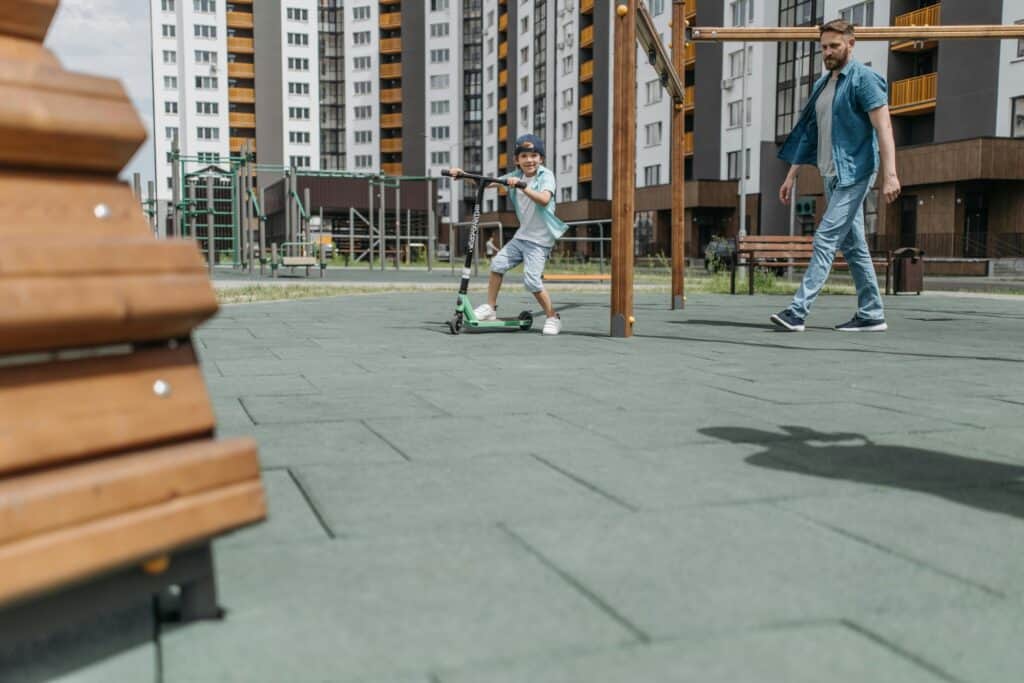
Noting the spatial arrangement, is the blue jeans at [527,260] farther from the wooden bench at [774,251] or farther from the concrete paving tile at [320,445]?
the wooden bench at [774,251]

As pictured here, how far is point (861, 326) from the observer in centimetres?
867

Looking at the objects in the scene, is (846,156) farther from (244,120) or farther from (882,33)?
(244,120)

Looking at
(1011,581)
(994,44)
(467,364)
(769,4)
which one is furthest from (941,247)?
(1011,581)

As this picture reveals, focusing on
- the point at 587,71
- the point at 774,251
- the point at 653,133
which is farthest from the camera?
the point at 587,71

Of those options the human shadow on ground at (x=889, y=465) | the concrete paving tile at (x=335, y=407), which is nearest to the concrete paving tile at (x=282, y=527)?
the concrete paving tile at (x=335, y=407)

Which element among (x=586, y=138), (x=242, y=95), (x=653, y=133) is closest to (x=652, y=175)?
(x=653, y=133)

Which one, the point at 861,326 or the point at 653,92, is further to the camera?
the point at 653,92

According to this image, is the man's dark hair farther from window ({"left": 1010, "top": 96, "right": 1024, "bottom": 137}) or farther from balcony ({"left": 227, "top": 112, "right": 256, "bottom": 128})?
balcony ({"left": 227, "top": 112, "right": 256, "bottom": 128})

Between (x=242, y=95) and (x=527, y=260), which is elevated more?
(x=242, y=95)

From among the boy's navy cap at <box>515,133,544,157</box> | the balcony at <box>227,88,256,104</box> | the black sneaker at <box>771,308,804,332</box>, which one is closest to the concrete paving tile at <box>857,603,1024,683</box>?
the black sneaker at <box>771,308,804,332</box>

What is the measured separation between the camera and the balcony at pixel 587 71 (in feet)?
218

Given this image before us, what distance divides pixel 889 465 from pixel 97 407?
251 cm

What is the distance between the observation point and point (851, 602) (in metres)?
2.03

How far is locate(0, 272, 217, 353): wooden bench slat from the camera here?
153cm
